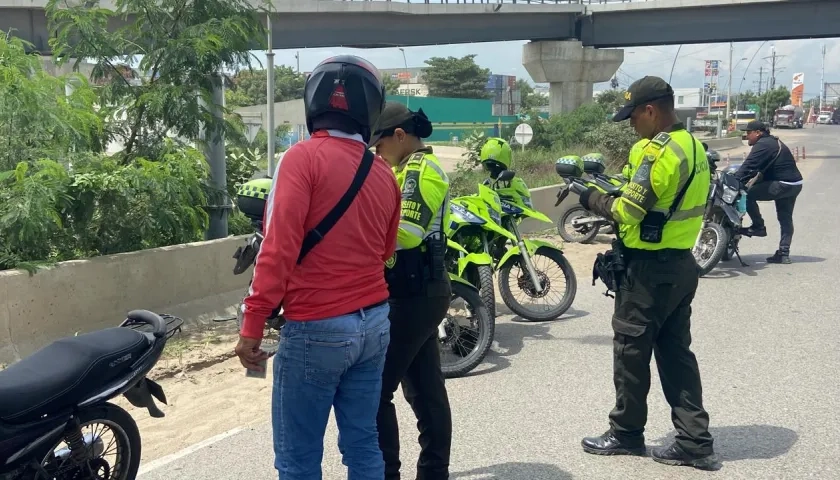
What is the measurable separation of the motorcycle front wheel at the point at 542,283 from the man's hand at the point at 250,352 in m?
4.72

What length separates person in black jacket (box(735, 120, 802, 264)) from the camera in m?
10.9

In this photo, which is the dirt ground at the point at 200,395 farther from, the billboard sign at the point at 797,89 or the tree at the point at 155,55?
the billboard sign at the point at 797,89

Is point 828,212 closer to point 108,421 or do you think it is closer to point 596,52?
point 108,421

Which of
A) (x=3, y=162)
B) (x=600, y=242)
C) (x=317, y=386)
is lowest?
(x=600, y=242)

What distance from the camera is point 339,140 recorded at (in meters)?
2.80

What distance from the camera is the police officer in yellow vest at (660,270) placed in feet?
13.7

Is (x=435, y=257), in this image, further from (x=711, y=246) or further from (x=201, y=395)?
(x=711, y=246)

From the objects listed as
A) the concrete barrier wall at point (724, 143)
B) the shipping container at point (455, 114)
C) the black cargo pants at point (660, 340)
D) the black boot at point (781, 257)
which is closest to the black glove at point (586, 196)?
the black cargo pants at point (660, 340)

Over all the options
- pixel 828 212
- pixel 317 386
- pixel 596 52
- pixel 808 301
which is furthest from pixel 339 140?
pixel 596 52

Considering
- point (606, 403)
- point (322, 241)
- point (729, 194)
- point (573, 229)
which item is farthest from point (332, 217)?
point (573, 229)

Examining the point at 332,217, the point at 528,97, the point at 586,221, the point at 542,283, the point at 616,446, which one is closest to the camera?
the point at 332,217

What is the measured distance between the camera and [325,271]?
2768 mm

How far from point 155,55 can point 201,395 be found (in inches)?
137

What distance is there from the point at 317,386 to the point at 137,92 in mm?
5709
